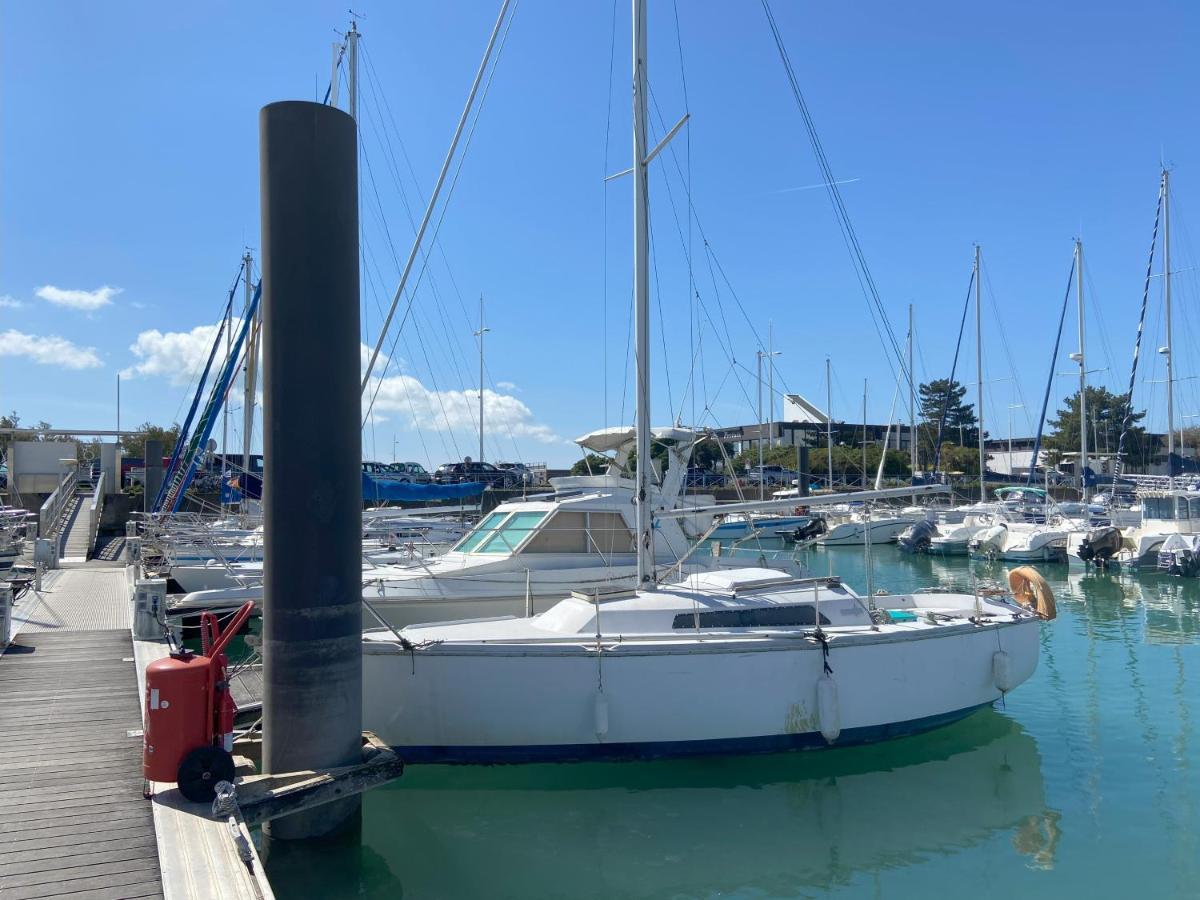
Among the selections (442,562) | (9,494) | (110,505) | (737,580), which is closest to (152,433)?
(9,494)

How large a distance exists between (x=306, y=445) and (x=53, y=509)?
26441 mm

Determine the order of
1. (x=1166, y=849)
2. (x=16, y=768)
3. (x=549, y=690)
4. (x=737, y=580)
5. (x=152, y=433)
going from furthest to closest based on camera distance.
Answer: (x=152, y=433), (x=737, y=580), (x=549, y=690), (x=1166, y=849), (x=16, y=768)

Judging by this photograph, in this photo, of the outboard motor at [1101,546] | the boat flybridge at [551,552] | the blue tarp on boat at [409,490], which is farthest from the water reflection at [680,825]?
the outboard motor at [1101,546]

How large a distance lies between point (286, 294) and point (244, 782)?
11.8 ft

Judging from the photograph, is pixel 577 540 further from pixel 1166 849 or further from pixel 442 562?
pixel 1166 849

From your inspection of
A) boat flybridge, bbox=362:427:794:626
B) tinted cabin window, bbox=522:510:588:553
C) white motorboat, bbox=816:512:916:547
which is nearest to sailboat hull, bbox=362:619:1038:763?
boat flybridge, bbox=362:427:794:626

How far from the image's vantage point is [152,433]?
5112cm

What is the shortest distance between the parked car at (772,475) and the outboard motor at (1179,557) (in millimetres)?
27355

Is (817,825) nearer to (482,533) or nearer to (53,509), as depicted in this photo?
(482,533)

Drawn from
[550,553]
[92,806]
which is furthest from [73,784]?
[550,553]

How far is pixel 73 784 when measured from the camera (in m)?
6.73

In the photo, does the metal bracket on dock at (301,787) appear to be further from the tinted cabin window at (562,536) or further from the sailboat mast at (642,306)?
the tinted cabin window at (562,536)

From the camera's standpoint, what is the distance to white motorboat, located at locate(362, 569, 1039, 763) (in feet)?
29.6

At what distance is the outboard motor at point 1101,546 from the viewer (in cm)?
3256
